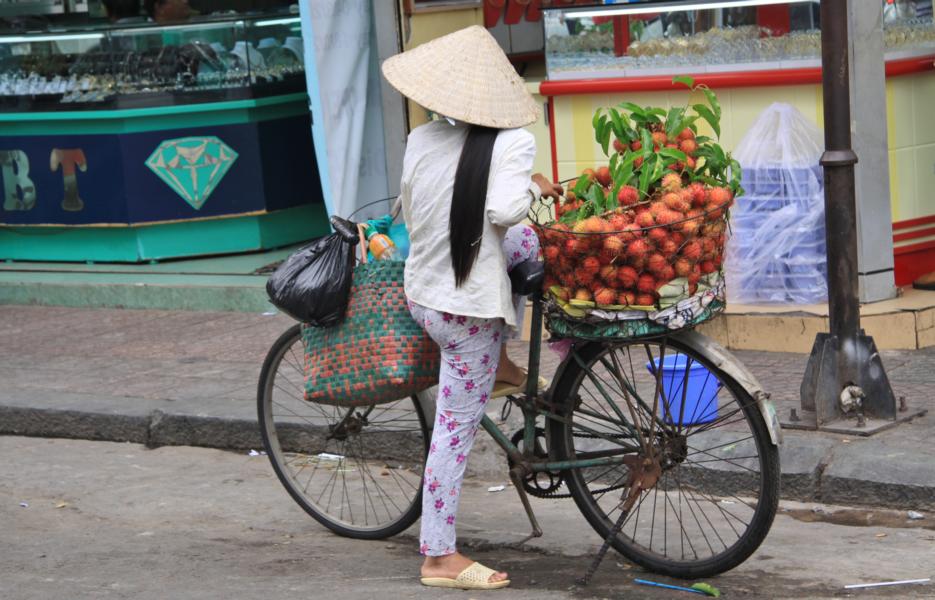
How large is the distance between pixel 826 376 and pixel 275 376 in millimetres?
2204

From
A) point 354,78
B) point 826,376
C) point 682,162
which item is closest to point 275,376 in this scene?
point 682,162

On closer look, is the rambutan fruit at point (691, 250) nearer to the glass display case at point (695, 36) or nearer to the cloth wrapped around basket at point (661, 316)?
the cloth wrapped around basket at point (661, 316)

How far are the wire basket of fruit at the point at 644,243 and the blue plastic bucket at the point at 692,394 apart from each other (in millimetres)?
278

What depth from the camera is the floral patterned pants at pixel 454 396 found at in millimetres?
4547

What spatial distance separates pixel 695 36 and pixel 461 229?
3.56 meters

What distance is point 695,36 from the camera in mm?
7555

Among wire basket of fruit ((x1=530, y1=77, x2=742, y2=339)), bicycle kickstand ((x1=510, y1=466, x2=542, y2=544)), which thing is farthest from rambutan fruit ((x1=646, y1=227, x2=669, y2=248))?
bicycle kickstand ((x1=510, y1=466, x2=542, y2=544))

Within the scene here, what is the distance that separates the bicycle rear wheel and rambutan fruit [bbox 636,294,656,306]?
1.05 meters

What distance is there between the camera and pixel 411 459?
6.11m

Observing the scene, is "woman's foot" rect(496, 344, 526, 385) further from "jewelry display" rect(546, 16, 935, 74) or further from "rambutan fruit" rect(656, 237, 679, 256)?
"jewelry display" rect(546, 16, 935, 74)

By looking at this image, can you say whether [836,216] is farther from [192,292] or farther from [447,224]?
[192,292]

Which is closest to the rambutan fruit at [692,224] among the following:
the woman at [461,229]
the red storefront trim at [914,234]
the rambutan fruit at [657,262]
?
the rambutan fruit at [657,262]

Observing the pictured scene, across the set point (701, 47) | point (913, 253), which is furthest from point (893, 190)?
point (701, 47)

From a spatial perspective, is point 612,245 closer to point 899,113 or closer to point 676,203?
point 676,203
